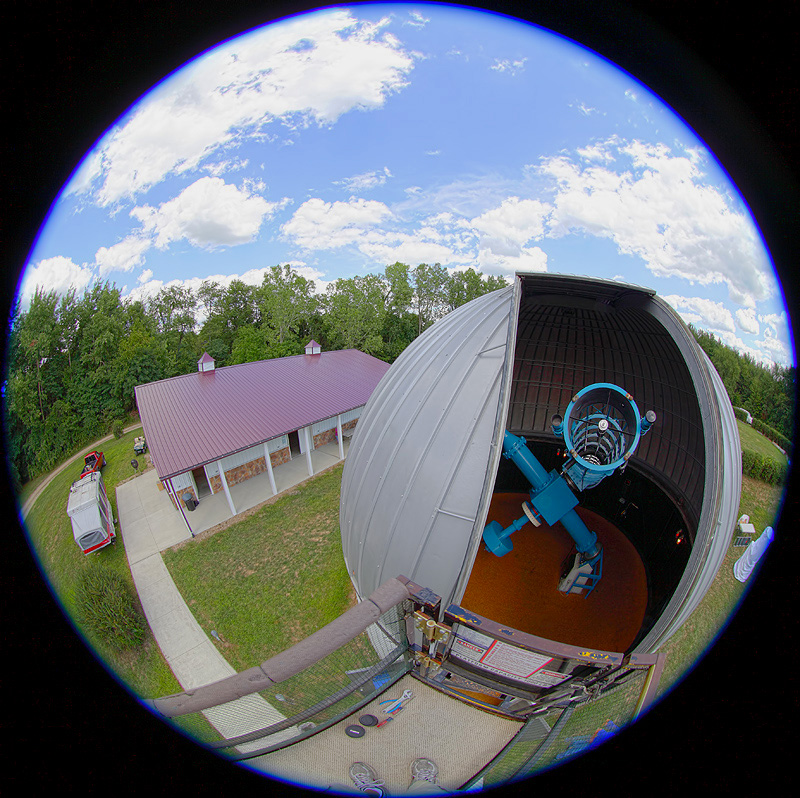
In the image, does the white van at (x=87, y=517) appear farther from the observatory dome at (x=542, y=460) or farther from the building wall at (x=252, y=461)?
the observatory dome at (x=542, y=460)

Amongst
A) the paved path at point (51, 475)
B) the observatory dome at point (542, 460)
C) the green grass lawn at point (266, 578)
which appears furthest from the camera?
the green grass lawn at point (266, 578)

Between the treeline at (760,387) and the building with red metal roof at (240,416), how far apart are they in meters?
13.8

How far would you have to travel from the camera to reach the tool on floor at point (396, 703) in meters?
3.22

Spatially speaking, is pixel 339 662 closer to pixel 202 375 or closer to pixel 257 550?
pixel 257 550

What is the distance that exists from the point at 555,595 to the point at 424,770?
6.17m

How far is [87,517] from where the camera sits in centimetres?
957

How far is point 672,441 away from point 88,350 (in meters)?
23.2

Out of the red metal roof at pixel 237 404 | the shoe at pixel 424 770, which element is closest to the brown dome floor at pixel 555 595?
the shoe at pixel 424 770

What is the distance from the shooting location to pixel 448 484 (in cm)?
445

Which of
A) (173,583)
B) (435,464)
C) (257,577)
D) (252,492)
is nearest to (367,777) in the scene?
(435,464)

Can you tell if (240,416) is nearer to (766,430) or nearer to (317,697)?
(317,697)

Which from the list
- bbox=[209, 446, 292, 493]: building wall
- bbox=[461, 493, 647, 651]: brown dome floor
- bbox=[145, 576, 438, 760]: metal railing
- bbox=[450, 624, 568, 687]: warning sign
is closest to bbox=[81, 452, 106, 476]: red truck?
bbox=[209, 446, 292, 493]: building wall

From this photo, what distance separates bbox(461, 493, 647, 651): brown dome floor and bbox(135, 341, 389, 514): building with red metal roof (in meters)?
9.75

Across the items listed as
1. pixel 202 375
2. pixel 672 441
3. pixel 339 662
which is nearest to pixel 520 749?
pixel 339 662
